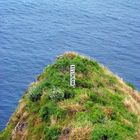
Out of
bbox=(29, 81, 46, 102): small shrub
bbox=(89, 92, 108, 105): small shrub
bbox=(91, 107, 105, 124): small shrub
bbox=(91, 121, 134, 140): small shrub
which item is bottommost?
bbox=(91, 121, 134, 140): small shrub

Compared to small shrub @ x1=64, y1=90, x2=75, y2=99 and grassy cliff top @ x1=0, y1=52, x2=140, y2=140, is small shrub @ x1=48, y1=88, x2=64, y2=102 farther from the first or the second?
small shrub @ x1=64, y1=90, x2=75, y2=99

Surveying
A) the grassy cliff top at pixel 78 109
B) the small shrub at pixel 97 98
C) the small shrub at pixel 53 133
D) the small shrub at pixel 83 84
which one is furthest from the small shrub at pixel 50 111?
the small shrub at pixel 83 84

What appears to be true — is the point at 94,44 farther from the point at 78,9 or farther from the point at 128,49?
the point at 78,9

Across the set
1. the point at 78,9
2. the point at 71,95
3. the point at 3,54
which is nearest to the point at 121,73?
the point at 3,54

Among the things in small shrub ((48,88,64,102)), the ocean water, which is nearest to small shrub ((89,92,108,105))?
small shrub ((48,88,64,102))

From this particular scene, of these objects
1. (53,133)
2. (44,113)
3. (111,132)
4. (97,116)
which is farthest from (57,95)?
(111,132)

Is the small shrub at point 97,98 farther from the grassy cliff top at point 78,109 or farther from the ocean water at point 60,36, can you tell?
the ocean water at point 60,36

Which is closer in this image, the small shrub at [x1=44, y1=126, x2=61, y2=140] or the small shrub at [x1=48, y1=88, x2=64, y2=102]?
the small shrub at [x1=44, y1=126, x2=61, y2=140]
